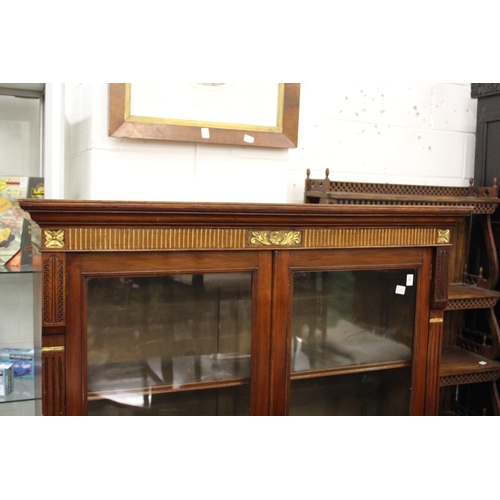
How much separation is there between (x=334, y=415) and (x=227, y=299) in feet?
1.63

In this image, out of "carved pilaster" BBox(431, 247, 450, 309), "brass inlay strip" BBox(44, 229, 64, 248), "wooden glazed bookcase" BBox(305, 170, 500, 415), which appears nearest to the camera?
"brass inlay strip" BBox(44, 229, 64, 248)

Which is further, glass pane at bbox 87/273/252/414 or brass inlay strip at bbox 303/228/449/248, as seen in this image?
brass inlay strip at bbox 303/228/449/248

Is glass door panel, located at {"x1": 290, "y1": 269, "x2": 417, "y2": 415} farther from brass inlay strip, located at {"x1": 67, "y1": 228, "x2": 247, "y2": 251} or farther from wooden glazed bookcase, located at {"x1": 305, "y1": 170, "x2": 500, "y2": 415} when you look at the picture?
wooden glazed bookcase, located at {"x1": 305, "y1": 170, "x2": 500, "y2": 415}

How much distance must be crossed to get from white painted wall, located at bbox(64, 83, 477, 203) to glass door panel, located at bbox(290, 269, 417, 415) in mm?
418

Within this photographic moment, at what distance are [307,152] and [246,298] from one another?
0.82m

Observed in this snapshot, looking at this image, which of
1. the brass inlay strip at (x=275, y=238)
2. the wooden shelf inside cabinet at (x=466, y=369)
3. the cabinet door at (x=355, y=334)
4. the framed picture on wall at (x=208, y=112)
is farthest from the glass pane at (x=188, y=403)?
the wooden shelf inside cabinet at (x=466, y=369)

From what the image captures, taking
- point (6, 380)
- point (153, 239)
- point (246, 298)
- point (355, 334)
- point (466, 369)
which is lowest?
point (466, 369)

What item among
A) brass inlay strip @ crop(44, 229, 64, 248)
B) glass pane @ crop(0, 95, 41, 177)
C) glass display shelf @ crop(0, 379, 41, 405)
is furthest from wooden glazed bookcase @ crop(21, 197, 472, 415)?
glass pane @ crop(0, 95, 41, 177)

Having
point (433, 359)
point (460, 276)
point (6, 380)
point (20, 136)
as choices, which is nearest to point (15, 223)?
point (20, 136)

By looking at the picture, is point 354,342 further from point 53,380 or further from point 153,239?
point 53,380

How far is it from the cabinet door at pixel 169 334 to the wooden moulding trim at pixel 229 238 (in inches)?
1.1

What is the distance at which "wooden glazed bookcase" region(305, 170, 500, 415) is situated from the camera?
2018 millimetres

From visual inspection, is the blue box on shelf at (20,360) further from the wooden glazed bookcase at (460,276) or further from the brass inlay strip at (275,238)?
the wooden glazed bookcase at (460,276)

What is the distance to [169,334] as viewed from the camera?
4.75ft
